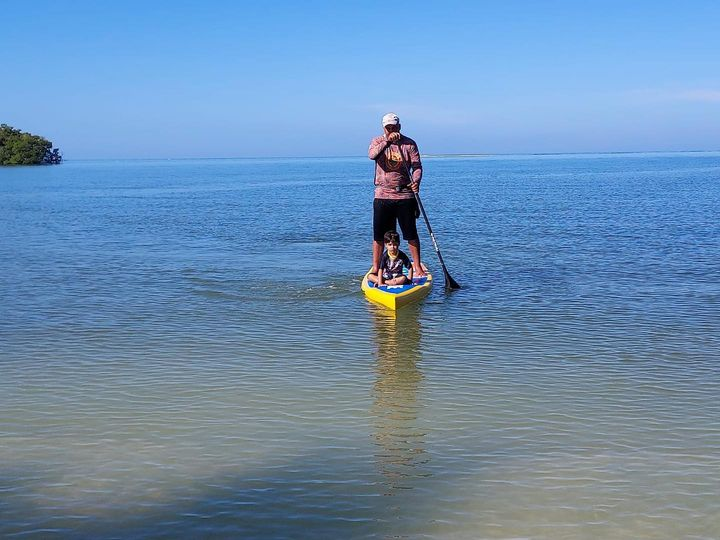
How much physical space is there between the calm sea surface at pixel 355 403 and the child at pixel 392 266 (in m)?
0.56

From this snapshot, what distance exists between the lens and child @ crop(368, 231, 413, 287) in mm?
13305

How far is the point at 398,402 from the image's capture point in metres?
7.83

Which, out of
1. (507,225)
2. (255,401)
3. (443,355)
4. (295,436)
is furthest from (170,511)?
(507,225)

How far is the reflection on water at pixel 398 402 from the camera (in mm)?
6180

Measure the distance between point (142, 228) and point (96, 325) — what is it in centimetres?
1681

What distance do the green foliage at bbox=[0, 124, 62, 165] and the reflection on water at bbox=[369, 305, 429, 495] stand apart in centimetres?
11867

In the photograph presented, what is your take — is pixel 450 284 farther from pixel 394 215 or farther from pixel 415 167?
pixel 415 167

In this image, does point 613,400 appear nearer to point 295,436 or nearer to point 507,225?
point 295,436

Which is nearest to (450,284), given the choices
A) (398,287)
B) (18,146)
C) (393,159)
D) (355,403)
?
(398,287)

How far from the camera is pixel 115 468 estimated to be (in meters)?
6.13

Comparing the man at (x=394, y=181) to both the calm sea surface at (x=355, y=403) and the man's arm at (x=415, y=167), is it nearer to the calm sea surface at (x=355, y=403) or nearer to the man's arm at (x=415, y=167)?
the man's arm at (x=415, y=167)

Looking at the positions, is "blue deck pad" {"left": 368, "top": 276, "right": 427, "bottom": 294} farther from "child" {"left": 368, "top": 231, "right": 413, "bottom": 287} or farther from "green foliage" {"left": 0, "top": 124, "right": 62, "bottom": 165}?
"green foliage" {"left": 0, "top": 124, "right": 62, "bottom": 165}

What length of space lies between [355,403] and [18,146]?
123m

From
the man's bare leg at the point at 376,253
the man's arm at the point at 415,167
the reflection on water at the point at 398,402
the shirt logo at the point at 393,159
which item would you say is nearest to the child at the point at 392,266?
the man's bare leg at the point at 376,253
